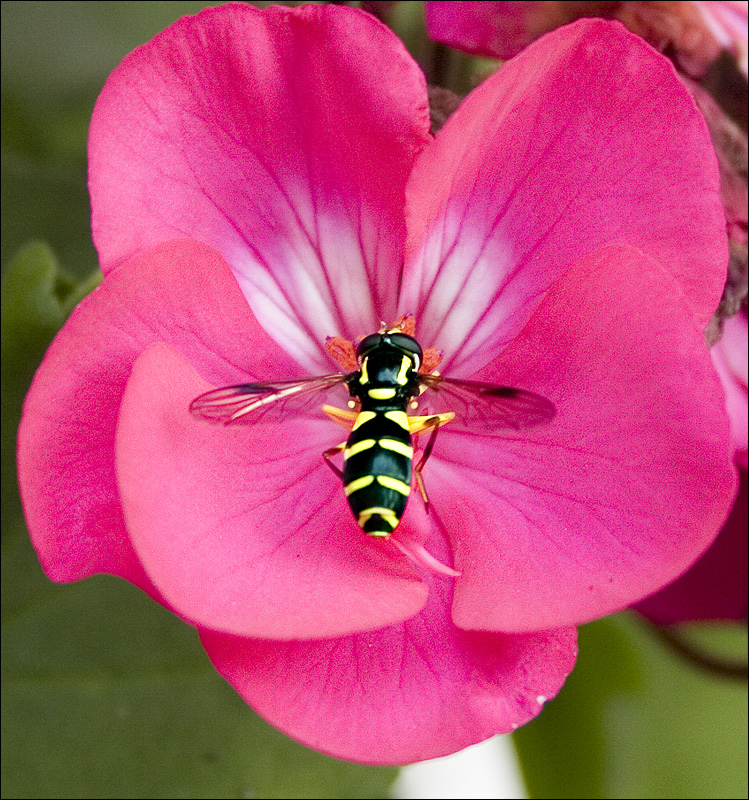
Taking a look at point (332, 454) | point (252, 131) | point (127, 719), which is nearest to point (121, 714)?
point (127, 719)

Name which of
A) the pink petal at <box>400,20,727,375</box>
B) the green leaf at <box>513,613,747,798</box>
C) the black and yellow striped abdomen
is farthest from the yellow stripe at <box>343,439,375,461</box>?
the green leaf at <box>513,613,747,798</box>

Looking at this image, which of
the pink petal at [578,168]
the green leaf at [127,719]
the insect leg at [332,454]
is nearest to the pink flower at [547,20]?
the pink petal at [578,168]

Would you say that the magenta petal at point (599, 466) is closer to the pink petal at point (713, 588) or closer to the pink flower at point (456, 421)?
the pink flower at point (456, 421)

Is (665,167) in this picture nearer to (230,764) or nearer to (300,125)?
(300,125)

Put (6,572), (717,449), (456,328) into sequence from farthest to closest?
(6,572) < (456,328) < (717,449)

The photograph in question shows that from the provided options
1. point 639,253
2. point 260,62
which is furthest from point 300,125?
point 639,253

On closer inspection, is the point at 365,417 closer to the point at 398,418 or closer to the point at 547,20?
the point at 398,418
